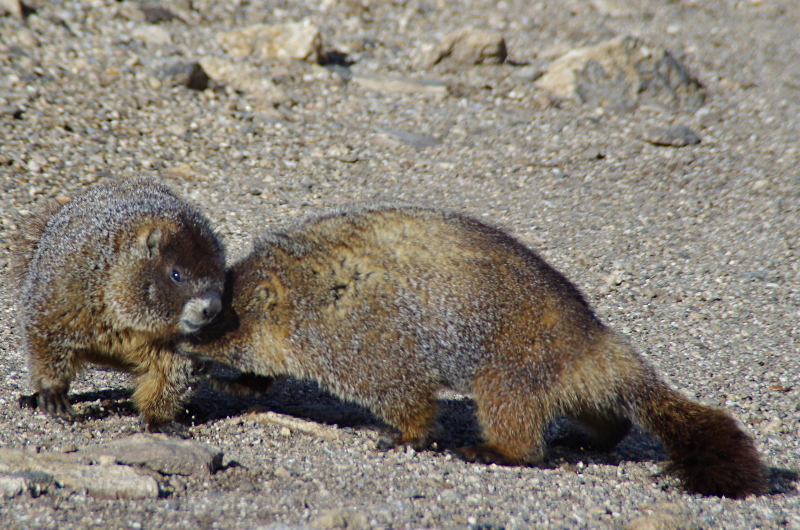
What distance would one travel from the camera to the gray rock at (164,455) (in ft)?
14.7

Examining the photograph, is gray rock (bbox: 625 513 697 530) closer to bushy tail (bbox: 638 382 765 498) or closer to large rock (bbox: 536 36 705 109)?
bushy tail (bbox: 638 382 765 498)

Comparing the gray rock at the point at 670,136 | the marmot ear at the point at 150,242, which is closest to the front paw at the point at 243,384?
the marmot ear at the point at 150,242

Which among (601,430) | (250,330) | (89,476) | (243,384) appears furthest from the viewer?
(243,384)

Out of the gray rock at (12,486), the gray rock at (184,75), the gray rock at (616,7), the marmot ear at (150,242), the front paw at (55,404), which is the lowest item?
the front paw at (55,404)

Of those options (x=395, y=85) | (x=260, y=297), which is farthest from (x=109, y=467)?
(x=395, y=85)

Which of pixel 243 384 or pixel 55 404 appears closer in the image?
pixel 55 404

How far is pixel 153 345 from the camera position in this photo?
18.5 ft

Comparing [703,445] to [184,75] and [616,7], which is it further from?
[616,7]

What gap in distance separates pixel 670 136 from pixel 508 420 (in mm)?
8593

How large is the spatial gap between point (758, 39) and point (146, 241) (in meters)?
15.2

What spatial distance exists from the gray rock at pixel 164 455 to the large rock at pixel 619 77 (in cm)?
1046

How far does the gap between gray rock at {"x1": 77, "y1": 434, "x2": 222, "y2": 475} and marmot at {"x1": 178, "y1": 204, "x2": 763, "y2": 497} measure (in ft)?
3.43

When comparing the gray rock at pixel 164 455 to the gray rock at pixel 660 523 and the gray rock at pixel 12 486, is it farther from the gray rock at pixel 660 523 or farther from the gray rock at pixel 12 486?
the gray rock at pixel 660 523

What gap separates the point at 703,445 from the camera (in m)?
5.25
